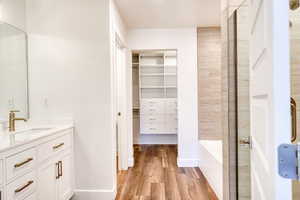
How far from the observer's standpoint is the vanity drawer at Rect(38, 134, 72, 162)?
1.76m

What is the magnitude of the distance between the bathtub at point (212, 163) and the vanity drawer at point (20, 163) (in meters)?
1.96

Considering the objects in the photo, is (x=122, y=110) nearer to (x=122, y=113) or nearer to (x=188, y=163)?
(x=122, y=113)

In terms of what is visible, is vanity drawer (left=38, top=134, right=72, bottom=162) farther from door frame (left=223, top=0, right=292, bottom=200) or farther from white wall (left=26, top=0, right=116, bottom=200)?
door frame (left=223, top=0, right=292, bottom=200)

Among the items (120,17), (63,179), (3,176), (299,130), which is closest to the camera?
(3,176)

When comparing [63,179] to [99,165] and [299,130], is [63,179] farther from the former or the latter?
[299,130]

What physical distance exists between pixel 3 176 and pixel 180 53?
3.06 meters

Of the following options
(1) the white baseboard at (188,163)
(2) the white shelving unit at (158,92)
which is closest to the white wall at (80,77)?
(1) the white baseboard at (188,163)

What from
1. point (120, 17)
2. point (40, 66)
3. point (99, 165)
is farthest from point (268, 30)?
point (120, 17)

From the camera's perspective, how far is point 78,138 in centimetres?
236

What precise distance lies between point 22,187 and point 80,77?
1282mm

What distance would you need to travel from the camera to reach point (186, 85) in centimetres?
361

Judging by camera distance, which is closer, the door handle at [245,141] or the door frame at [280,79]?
the door frame at [280,79]

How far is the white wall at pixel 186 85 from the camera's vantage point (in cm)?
361

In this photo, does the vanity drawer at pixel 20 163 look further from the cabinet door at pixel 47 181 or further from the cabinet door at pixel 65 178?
the cabinet door at pixel 65 178
